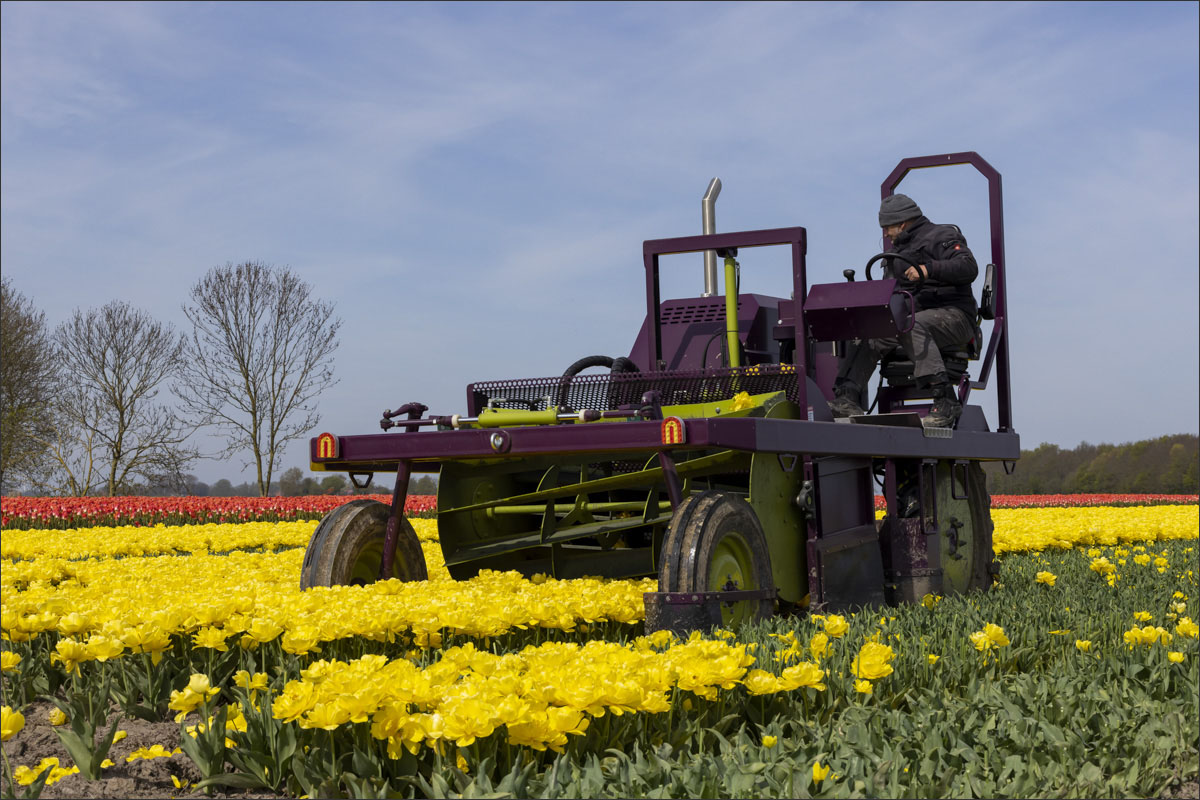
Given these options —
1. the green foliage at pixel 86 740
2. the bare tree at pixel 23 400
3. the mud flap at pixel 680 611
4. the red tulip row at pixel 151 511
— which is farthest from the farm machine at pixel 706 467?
the bare tree at pixel 23 400

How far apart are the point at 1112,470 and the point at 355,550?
1818 inches

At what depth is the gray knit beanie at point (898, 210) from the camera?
768 centimetres

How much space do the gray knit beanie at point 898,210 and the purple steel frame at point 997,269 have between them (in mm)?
875

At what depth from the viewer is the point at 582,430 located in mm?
5199

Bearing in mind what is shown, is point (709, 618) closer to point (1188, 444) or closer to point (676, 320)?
point (676, 320)

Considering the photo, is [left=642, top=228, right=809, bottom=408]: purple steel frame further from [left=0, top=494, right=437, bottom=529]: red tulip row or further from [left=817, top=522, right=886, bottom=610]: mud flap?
[left=0, top=494, right=437, bottom=529]: red tulip row

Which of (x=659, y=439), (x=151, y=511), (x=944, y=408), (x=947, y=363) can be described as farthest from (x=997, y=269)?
(x=151, y=511)

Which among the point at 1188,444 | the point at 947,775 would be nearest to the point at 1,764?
the point at 947,775

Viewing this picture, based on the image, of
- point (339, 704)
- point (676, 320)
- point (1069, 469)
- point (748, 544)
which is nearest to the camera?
point (339, 704)

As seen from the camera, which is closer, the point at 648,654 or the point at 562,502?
the point at 648,654

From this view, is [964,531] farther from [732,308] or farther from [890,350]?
[732,308]

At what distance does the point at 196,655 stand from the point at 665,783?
7.04 feet

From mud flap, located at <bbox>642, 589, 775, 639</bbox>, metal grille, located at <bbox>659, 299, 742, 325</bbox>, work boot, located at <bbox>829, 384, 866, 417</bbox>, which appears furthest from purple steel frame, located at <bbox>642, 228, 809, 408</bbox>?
mud flap, located at <bbox>642, 589, 775, 639</bbox>

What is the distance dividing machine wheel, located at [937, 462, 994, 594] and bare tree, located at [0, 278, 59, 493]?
28.4 meters
